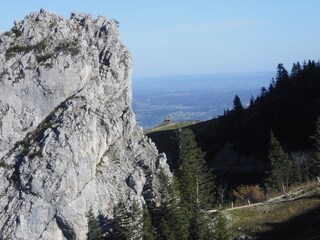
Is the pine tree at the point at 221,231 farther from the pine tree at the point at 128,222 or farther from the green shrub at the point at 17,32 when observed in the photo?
the green shrub at the point at 17,32

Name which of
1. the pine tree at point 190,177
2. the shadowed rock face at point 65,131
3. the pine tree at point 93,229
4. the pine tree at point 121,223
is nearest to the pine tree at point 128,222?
the pine tree at point 121,223

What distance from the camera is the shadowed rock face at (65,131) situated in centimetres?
6312

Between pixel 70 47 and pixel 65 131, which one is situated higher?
pixel 70 47

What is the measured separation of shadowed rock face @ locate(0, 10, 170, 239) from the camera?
2485 inches

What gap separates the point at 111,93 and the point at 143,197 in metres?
16.7

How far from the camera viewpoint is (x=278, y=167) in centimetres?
9712

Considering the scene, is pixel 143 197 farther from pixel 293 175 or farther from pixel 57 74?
pixel 293 175

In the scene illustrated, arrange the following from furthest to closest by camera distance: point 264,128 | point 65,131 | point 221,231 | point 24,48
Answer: point 264,128
point 24,48
point 65,131
point 221,231

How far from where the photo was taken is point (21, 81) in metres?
70.0

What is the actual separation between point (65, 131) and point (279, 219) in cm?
3265

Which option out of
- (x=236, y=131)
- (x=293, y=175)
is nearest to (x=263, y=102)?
(x=236, y=131)

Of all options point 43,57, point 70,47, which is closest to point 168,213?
point 70,47

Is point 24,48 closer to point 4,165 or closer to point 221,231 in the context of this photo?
point 4,165

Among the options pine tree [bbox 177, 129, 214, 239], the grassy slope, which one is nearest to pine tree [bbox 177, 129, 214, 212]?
pine tree [bbox 177, 129, 214, 239]
